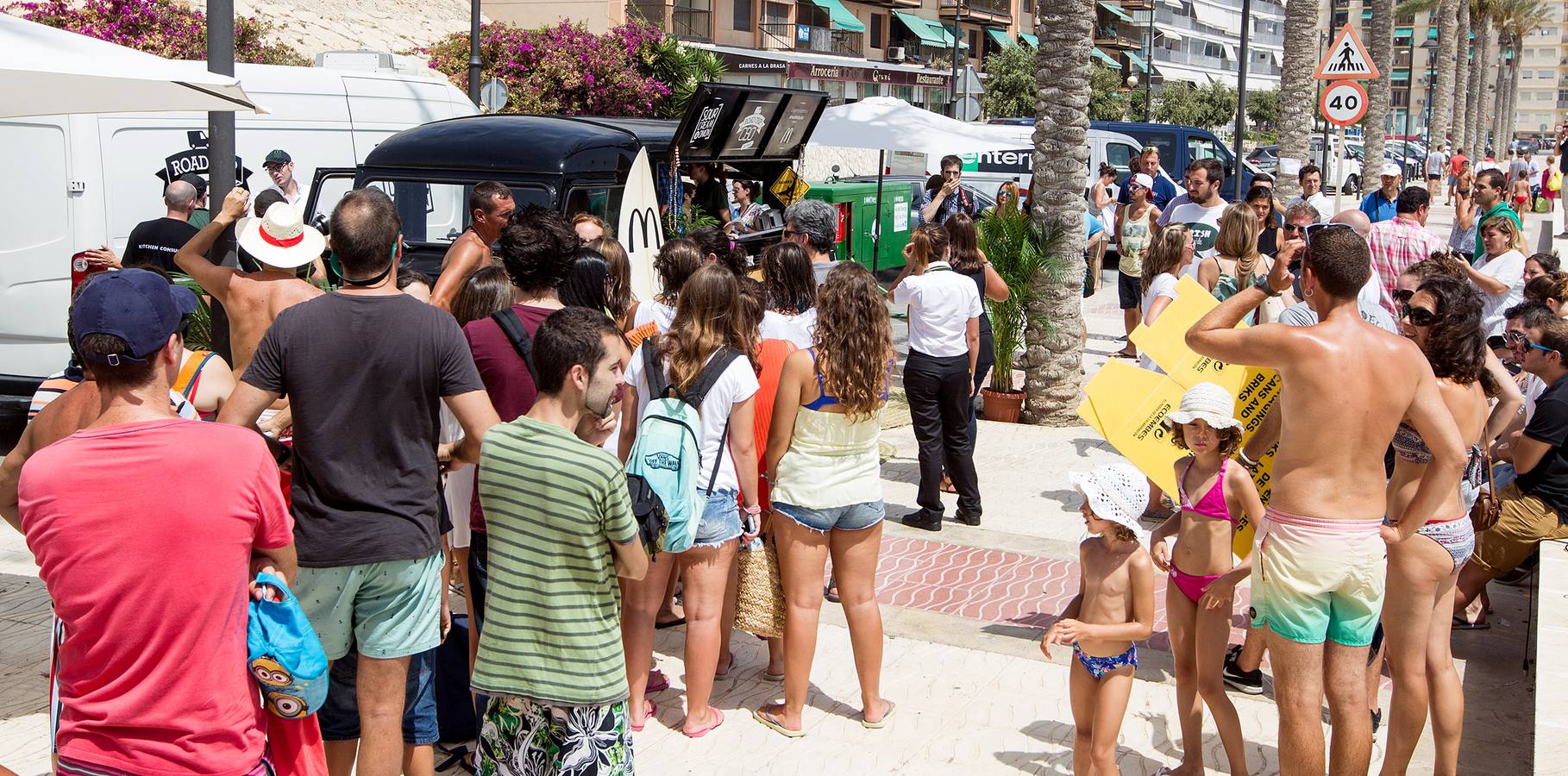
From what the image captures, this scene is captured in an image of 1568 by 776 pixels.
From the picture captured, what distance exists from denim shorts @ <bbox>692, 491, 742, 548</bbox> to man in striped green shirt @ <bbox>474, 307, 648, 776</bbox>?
3.53 feet

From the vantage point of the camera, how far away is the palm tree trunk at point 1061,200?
10297mm

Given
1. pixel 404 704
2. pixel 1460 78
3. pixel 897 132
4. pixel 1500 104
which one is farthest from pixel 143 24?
pixel 1500 104

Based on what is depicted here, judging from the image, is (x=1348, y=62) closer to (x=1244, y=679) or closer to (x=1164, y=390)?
(x=1164, y=390)

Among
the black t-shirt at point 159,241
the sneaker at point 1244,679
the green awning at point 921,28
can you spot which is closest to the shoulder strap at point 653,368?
the sneaker at point 1244,679

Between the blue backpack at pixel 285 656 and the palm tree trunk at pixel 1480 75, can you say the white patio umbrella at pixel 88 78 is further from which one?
the palm tree trunk at pixel 1480 75

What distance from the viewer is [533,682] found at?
3.50 m

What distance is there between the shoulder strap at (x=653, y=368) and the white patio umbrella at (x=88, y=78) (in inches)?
79.3

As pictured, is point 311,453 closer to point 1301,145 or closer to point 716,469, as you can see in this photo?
point 716,469

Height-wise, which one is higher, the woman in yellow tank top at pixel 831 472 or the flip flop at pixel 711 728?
the woman in yellow tank top at pixel 831 472

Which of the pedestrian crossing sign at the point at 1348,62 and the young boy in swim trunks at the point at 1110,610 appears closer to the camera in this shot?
the young boy in swim trunks at the point at 1110,610

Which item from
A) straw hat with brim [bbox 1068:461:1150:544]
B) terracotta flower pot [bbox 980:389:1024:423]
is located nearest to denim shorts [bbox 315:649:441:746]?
straw hat with brim [bbox 1068:461:1150:544]

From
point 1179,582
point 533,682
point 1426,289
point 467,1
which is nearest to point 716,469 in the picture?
point 533,682

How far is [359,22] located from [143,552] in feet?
126

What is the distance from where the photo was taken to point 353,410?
11.5 feet
